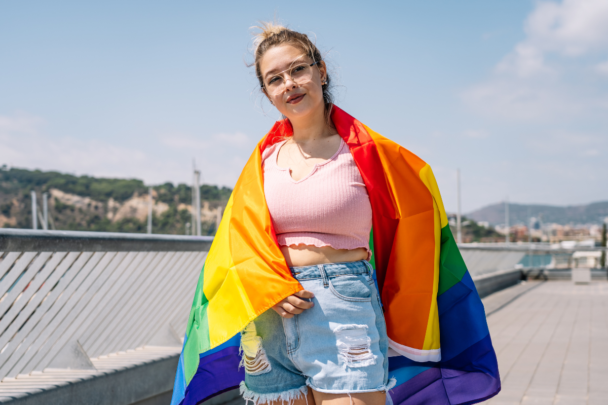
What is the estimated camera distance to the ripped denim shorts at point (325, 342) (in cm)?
188

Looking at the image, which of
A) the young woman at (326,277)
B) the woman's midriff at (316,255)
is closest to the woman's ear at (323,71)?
the young woman at (326,277)

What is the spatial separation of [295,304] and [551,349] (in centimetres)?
632

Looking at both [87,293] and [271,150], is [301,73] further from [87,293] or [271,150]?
[87,293]

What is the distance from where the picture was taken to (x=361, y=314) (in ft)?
6.27

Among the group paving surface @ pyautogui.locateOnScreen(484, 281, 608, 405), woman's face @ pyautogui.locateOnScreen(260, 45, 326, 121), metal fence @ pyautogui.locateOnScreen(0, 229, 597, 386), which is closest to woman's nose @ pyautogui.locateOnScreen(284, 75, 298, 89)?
woman's face @ pyautogui.locateOnScreen(260, 45, 326, 121)

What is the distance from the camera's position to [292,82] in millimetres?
2092

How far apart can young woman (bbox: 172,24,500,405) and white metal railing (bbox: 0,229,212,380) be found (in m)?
1.28

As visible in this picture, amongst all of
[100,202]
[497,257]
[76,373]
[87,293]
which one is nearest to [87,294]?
[87,293]

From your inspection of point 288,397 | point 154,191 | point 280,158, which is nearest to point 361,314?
point 288,397

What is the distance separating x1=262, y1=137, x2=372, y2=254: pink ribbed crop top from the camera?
196cm

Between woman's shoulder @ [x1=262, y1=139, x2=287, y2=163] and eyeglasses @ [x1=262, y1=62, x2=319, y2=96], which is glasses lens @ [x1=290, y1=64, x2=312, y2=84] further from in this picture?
woman's shoulder @ [x1=262, y1=139, x2=287, y2=163]

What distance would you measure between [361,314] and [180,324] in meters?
2.98

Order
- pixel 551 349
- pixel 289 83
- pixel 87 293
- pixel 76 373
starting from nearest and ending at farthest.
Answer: pixel 289 83 → pixel 76 373 → pixel 87 293 → pixel 551 349

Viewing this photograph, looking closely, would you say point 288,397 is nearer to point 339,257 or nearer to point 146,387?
point 339,257
